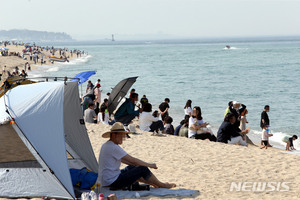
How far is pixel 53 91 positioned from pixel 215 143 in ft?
18.2

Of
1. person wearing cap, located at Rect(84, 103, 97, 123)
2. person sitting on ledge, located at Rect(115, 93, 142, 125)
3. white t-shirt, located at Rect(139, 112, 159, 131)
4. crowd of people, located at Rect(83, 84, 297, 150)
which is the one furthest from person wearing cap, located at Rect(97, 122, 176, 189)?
person wearing cap, located at Rect(84, 103, 97, 123)

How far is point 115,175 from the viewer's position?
7.01m

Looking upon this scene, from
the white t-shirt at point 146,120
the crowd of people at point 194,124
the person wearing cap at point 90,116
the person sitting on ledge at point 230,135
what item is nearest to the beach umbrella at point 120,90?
the person wearing cap at point 90,116

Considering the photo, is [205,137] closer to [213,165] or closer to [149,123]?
[149,123]

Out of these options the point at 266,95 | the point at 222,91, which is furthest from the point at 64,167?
the point at 222,91

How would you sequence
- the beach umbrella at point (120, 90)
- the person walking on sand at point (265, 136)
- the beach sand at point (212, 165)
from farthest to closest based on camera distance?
the beach umbrella at point (120, 90), the person walking on sand at point (265, 136), the beach sand at point (212, 165)

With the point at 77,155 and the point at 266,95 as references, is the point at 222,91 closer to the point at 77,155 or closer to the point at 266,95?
the point at 266,95

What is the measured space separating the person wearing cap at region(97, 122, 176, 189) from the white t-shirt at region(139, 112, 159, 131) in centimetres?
605

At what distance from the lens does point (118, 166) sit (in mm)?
6930

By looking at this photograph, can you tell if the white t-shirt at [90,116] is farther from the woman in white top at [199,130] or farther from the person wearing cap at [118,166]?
the person wearing cap at [118,166]

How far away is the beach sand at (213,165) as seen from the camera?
A: 758 centimetres

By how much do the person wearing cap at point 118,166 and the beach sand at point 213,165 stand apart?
0.91m

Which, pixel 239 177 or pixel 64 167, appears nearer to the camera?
pixel 64 167

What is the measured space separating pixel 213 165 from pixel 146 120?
4.32 metres
